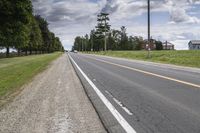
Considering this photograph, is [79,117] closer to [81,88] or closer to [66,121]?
[66,121]

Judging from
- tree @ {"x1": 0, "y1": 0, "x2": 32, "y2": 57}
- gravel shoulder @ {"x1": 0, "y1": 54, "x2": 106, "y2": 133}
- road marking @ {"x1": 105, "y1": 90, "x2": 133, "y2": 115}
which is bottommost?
gravel shoulder @ {"x1": 0, "y1": 54, "x2": 106, "y2": 133}

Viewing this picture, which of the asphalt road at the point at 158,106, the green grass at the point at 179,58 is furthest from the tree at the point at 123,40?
the asphalt road at the point at 158,106

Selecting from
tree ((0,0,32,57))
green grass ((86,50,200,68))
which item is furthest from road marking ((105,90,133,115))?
tree ((0,0,32,57))

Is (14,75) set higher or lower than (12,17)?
lower

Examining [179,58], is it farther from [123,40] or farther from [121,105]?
[123,40]

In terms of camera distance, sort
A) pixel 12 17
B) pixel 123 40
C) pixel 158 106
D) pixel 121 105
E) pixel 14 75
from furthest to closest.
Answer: pixel 123 40 → pixel 12 17 → pixel 14 75 → pixel 121 105 → pixel 158 106

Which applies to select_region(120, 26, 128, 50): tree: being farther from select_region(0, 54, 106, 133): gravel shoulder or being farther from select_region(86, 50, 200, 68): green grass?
select_region(0, 54, 106, 133): gravel shoulder

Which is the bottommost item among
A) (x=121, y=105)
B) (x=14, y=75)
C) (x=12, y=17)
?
(x=14, y=75)

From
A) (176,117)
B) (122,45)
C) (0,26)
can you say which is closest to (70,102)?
(176,117)

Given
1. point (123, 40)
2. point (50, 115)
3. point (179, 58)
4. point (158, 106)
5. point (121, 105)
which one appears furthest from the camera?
point (123, 40)

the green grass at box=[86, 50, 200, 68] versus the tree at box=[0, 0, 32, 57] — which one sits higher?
the tree at box=[0, 0, 32, 57]

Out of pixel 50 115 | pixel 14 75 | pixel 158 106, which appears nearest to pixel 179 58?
pixel 14 75

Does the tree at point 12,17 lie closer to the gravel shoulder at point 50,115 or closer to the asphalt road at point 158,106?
the asphalt road at point 158,106

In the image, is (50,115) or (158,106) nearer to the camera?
(50,115)
